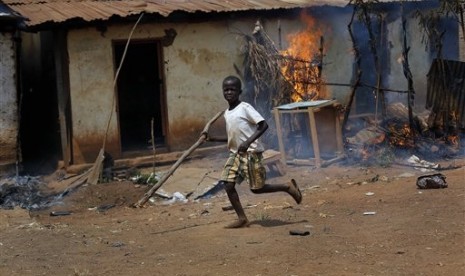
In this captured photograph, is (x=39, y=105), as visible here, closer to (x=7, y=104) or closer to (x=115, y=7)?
(x=7, y=104)

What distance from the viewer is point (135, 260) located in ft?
19.3

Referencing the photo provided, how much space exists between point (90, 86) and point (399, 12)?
22.4 ft

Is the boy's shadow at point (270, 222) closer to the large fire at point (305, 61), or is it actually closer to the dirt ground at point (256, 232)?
the dirt ground at point (256, 232)

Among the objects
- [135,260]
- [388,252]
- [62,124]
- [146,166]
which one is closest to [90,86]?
[62,124]

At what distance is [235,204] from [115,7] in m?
5.97

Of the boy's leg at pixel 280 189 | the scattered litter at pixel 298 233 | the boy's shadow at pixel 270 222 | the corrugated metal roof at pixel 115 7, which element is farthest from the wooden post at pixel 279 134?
the scattered litter at pixel 298 233

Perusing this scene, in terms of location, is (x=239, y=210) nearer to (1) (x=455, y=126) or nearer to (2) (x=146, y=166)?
(2) (x=146, y=166)

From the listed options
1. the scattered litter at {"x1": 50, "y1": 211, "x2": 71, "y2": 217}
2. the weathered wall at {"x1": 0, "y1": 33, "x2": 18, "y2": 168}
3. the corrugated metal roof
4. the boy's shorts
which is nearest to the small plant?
the boy's shorts

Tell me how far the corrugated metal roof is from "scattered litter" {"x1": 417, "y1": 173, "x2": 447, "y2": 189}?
16.7 ft

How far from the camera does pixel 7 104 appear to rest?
1116cm

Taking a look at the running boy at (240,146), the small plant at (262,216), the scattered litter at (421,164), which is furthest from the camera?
the scattered litter at (421,164)

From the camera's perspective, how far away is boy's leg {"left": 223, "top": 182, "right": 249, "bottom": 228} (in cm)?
682

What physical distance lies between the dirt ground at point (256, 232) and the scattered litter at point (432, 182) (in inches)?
3.4

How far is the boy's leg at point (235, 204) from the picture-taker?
6.82 metres
